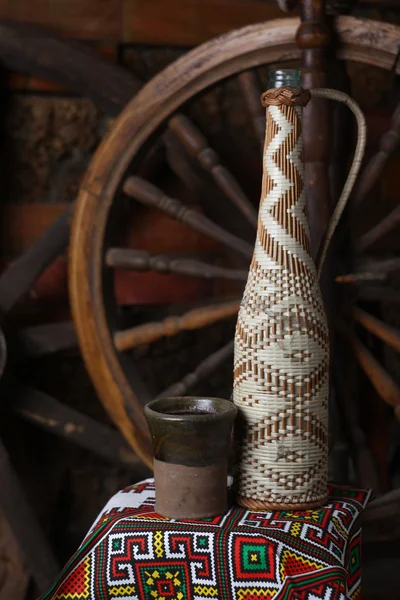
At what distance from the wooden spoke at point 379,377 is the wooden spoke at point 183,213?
0.96 ft

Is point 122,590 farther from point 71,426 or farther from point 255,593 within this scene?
point 71,426

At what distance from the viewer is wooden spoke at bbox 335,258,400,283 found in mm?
1528

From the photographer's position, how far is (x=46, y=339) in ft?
6.01

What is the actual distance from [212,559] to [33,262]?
1049mm

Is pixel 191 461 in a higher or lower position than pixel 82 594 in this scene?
higher

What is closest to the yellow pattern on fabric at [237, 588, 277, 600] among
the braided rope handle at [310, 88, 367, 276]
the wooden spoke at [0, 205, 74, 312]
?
the braided rope handle at [310, 88, 367, 276]

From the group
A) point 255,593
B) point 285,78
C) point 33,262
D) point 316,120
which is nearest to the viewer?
point 255,593

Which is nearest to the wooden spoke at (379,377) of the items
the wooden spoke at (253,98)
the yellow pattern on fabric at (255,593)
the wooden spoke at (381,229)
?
the wooden spoke at (381,229)

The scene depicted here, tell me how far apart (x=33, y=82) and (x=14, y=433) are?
33.8 inches

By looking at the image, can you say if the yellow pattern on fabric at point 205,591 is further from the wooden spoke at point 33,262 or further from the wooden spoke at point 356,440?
the wooden spoke at point 33,262

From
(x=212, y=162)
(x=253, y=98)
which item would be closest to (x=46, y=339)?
(x=212, y=162)

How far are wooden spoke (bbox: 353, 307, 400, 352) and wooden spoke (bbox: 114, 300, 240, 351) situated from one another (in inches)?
9.8

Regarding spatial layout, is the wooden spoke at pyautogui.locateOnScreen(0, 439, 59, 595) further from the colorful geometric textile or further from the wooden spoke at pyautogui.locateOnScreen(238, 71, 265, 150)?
the wooden spoke at pyautogui.locateOnScreen(238, 71, 265, 150)

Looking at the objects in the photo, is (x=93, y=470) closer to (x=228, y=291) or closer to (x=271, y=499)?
(x=228, y=291)
